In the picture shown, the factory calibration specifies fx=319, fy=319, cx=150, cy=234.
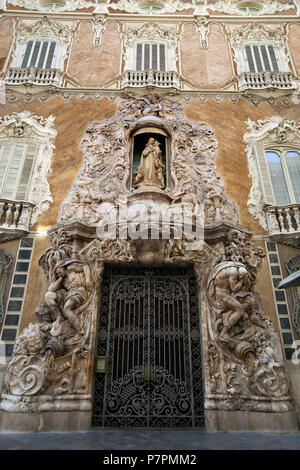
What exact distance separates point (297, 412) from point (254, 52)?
1282 cm

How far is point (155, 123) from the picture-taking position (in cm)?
994

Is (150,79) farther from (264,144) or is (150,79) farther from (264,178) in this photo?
(264,178)

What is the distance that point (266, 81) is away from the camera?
11562mm

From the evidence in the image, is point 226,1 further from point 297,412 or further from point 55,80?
point 297,412

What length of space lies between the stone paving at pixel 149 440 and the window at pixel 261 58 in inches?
476

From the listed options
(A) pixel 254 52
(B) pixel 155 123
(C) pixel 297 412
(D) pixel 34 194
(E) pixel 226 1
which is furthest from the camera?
(E) pixel 226 1

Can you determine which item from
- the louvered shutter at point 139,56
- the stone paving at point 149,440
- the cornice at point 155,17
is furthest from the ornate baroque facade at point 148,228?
the cornice at point 155,17

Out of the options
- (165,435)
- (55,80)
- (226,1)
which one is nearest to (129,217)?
(165,435)

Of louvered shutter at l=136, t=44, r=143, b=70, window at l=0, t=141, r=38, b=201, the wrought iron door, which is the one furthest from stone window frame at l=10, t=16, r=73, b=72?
the wrought iron door

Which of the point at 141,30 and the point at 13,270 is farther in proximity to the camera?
the point at 141,30

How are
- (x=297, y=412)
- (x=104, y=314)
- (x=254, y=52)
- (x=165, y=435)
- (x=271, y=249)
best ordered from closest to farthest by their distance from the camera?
(x=165, y=435), (x=297, y=412), (x=104, y=314), (x=271, y=249), (x=254, y=52)

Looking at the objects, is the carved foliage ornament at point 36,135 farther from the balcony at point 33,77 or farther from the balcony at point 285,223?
the balcony at point 285,223

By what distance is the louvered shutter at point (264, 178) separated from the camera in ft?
30.3

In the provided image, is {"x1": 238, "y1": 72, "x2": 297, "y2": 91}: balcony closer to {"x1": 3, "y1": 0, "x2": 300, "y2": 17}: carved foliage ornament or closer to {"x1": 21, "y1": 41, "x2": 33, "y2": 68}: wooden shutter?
{"x1": 3, "y1": 0, "x2": 300, "y2": 17}: carved foliage ornament
